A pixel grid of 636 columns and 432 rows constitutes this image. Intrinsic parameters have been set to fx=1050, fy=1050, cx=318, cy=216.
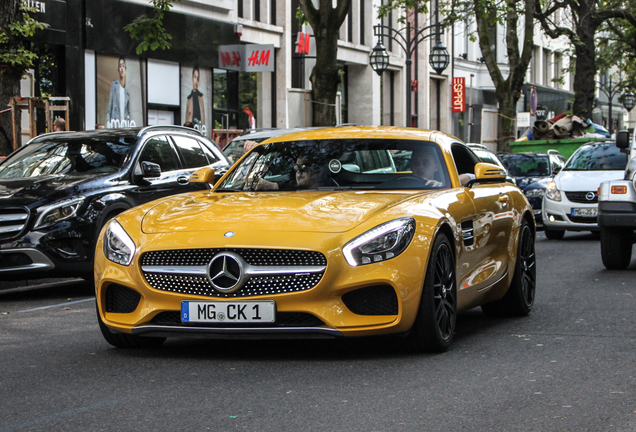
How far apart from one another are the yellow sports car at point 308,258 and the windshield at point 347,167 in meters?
0.01

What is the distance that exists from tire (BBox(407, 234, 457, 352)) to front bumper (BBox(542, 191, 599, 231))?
458 inches

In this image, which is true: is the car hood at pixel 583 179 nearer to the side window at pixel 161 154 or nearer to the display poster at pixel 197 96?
the side window at pixel 161 154

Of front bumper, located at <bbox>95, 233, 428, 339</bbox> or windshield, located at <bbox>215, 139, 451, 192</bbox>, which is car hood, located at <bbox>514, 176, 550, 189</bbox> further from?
front bumper, located at <bbox>95, 233, 428, 339</bbox>

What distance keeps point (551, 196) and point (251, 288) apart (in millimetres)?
13075

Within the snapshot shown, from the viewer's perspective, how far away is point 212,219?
6.25 m

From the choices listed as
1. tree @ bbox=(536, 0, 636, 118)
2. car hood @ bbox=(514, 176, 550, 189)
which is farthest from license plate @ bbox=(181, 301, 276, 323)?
tree @ bbox=(536, 0, 636, 118)

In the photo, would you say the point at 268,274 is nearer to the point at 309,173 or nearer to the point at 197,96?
the point at 309,173

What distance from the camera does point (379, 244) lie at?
5953 millimetres

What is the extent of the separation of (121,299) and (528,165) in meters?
17.6

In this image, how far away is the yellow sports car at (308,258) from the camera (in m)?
5.90

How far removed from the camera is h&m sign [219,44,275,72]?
2791 cm

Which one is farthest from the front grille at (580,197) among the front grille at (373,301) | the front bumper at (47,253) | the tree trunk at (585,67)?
the tree trunk at (585,67)

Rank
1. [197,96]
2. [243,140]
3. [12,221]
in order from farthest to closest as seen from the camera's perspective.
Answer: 1. [197,96]
2. [243,140]
3. [12,221]

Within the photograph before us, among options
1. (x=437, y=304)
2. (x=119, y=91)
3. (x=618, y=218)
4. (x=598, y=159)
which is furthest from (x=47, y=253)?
(x=119, y=91)
